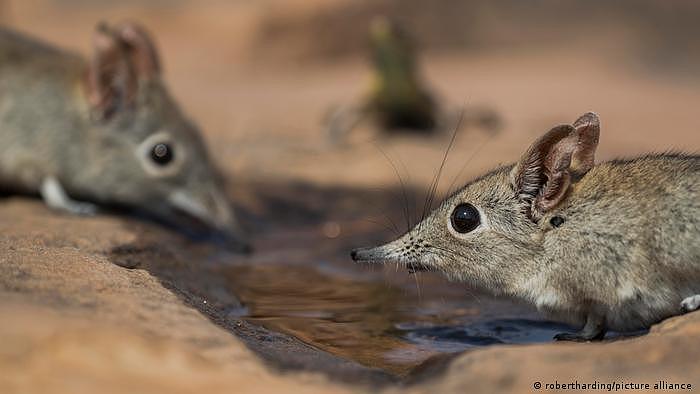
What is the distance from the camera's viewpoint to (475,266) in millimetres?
5910

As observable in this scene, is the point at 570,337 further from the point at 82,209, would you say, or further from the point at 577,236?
the point at 82,209

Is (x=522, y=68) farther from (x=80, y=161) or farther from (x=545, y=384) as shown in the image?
(x=545, y=384)

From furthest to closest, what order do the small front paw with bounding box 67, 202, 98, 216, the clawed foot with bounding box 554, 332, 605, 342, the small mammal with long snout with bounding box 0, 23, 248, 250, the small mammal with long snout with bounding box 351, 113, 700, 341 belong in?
the small mammal with long snout with bounding box 0, 23, 248, 250
the small front paw with bounding box 67, 202, 98, 216
the clawed foot with bounding box 554, 332, 605, 342
the small mammal with long snout with bounding box 351, 113, 700, 341

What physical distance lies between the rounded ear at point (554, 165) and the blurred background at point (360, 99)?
34.2 inches

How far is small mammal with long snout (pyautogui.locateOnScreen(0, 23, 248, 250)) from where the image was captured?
9.16 metres

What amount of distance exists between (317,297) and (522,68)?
616 inches

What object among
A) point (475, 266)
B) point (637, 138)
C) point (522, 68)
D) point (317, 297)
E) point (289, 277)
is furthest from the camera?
point (522, 68)

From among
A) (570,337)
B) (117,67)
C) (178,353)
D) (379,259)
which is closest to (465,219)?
(379,259)

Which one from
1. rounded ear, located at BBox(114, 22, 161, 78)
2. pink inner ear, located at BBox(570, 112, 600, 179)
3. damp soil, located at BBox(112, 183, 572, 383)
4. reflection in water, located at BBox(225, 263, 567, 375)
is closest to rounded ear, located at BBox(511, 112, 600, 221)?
pink inner ear, located at BBox(570, 112, 600, 179)

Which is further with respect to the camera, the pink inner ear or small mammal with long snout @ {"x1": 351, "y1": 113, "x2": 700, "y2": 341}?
the pink inner ear

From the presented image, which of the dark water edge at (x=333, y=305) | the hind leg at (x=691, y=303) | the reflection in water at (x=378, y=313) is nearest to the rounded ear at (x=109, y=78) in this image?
the dark water edge at (x=333, y=305)

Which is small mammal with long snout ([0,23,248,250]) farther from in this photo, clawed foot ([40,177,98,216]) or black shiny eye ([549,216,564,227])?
black shiny eye ([549,216,564,227])

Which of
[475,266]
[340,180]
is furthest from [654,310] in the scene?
[340,180]

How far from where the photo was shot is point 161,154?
920 centimetres
